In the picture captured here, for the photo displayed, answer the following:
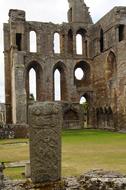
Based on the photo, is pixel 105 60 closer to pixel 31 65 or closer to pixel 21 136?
pixel 31 65

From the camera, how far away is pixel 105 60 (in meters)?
35.8

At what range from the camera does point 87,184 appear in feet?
17.9

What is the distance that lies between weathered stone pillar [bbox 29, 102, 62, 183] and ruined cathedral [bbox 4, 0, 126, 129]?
88.3ft

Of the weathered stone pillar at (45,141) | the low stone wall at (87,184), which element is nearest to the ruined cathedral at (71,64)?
the weathered stone pillar at (45,141)

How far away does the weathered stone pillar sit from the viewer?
243 inches

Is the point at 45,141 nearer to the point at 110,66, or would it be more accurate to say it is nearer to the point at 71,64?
the point at 110,66

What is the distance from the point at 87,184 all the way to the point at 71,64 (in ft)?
110

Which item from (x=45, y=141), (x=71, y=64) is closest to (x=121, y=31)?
(x=71, y=64)

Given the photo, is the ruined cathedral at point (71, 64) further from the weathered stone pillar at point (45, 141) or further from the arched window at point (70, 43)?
the weathered stone pillar at point (45, 141)

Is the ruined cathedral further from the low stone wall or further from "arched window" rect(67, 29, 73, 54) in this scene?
the low stone wall

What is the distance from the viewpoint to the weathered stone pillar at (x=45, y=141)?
6.18 m

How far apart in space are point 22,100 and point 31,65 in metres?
5.82

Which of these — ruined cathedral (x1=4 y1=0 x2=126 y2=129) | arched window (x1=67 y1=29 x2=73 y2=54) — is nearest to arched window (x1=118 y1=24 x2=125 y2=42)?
ruined cathedral (x1=4 y1=0 x2=126 y2=129)

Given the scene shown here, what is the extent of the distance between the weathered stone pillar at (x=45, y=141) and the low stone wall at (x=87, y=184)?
0.74ft
